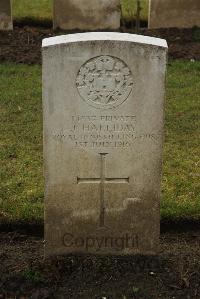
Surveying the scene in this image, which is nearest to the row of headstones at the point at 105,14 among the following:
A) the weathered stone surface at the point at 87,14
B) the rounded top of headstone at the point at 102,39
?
the weathered stone surface at the point at 87,14

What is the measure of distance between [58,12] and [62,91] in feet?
21.7

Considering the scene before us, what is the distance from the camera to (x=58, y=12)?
10719mm

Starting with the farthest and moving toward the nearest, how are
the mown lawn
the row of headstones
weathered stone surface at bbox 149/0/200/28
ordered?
1. the mown lawn
2. weathered stone surface at bbox 149/0/200/28
3. the row of headstones

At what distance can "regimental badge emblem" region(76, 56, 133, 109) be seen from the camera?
171 inches

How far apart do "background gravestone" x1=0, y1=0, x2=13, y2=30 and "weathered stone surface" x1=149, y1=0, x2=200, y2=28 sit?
7.73 ft

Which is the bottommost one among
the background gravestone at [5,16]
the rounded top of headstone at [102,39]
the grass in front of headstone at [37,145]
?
the grass in front of headstone at [37,145]

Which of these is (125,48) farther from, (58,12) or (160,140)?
(58,12)

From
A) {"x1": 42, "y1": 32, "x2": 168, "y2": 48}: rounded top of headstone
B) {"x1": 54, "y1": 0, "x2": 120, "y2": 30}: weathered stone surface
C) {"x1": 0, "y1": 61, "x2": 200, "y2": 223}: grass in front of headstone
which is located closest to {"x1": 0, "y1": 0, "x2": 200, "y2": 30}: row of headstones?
{"x1": 54, "y1": 0, "x2": 120, "y2": 30}: weathered stone surface

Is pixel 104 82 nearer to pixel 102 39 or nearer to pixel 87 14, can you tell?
pixel 102 39

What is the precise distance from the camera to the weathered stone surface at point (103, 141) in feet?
14.2

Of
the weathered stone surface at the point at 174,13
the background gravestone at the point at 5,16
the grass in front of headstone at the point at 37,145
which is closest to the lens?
the grass in front of headstone at the point at 37,145

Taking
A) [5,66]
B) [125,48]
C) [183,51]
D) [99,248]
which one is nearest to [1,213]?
[99,248]

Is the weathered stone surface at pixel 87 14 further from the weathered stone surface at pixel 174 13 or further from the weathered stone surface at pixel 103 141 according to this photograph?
the weathered stone surface at pixel 103 141

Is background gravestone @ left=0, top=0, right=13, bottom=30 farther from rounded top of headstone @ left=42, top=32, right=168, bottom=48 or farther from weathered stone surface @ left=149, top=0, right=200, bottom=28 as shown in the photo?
rounded top of headstone @ left=42, top=32, right=168, bottom=48
